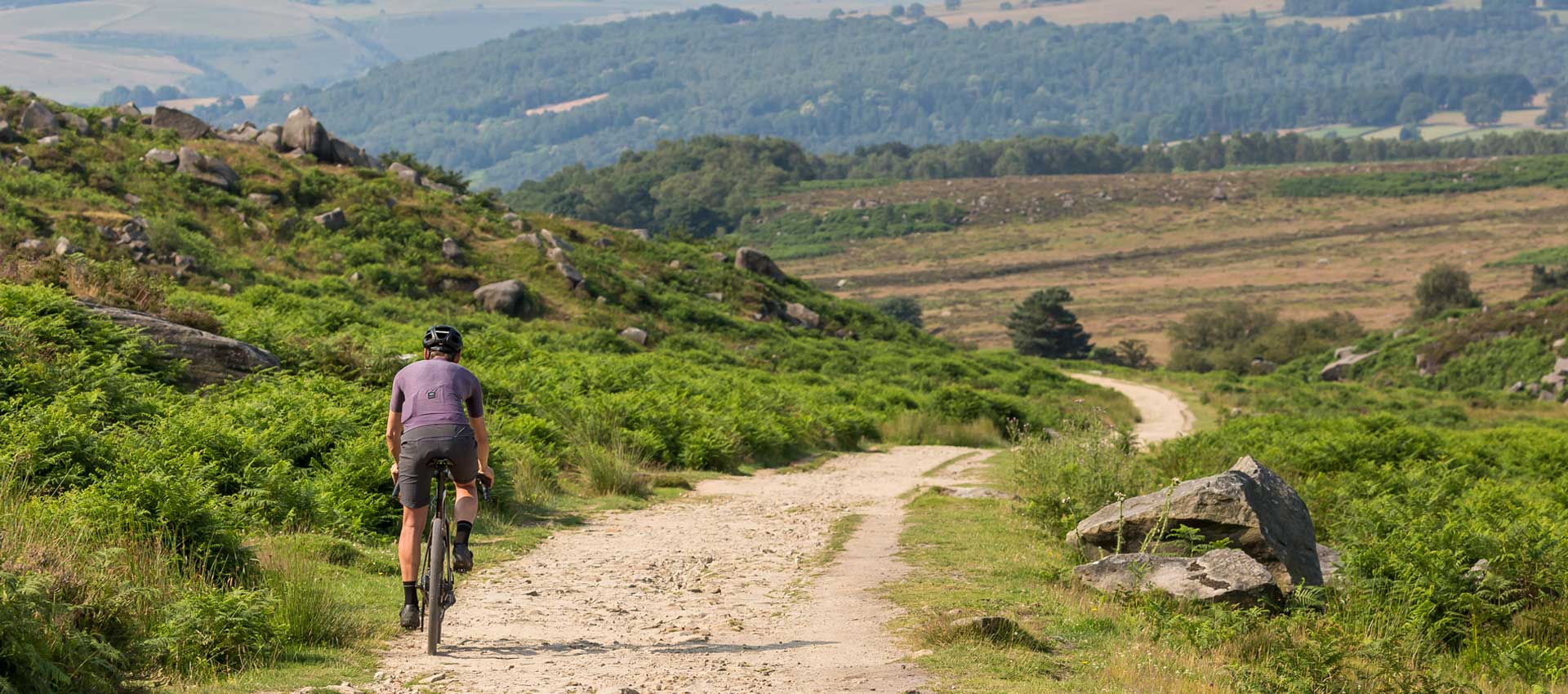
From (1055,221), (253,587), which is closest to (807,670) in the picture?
(253,587)

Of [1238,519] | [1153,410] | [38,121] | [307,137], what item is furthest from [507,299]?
[1238,519]

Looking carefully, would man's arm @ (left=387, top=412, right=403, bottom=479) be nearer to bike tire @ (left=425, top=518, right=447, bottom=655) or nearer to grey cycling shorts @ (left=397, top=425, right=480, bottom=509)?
grey cycling shorts @ (left=397, top=425, right=480, bottom=509)

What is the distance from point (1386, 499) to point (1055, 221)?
162 meters

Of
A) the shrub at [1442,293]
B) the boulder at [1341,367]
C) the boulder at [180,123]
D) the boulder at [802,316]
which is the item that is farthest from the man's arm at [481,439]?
the shrub at [1442,293]

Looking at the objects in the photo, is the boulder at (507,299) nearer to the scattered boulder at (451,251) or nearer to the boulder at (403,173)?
the scattered boulder at (451,251)

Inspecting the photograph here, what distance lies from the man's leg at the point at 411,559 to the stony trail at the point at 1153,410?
24544 mm

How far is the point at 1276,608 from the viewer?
432 inches

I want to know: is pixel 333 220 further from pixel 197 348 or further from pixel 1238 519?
pixel 1238 519

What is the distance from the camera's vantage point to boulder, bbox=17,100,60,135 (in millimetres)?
41219

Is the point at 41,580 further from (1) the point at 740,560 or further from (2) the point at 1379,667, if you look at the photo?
(2) the point at 1379,667

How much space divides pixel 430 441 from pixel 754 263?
49.3 metres

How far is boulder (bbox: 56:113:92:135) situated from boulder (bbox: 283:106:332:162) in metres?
6.73

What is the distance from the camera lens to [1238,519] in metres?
12.4

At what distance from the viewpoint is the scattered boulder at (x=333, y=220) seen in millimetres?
40906
